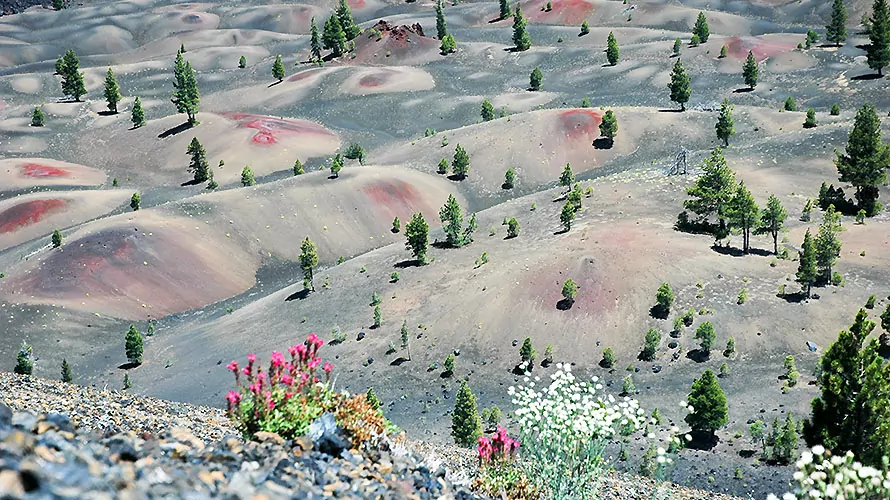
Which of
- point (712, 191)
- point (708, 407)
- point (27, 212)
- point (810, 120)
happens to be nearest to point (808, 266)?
point (712, 191)

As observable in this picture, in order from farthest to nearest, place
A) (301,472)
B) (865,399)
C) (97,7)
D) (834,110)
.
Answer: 1. (97,7)
2. (834,110)
3. (865,399)
4. (301,472)

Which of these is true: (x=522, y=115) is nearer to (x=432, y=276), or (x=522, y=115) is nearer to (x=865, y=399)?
(x=432, y=276)

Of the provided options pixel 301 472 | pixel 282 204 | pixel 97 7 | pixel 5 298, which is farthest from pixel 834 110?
pixel 97 7

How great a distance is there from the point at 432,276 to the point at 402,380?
13.3 meters

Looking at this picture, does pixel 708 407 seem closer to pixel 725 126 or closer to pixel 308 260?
pixel 308 260

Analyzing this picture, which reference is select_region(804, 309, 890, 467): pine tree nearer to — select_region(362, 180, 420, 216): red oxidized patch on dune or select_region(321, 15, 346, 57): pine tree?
select_region(362, 180, 420, 216): red oxidized patch on dune

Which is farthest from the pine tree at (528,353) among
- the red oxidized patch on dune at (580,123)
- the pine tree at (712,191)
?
the red oxidized patch on dune at (580,123)

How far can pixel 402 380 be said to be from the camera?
161ft

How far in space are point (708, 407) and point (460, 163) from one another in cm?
→ 5645

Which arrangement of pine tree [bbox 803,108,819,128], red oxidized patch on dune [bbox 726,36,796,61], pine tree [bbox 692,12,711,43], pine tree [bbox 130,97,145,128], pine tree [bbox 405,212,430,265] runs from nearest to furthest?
pine tree [bbox 405,212,430,265]
pine tree [bbox 803,108,819,128]
pine tree [bbox 130,97,145,128]
red oxidized patch on dune [bbox 726,36,796,61]
pine tree [bbox 692,12,711,43]

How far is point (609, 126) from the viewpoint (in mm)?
94500

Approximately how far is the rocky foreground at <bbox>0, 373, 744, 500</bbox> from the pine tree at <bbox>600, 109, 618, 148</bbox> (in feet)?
279

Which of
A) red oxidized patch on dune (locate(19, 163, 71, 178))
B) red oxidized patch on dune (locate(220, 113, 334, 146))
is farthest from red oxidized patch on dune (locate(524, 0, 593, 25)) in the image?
red oxidized patch on dune (locate(19, 163, 71, 178))

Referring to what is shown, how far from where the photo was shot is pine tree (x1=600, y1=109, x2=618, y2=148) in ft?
310
